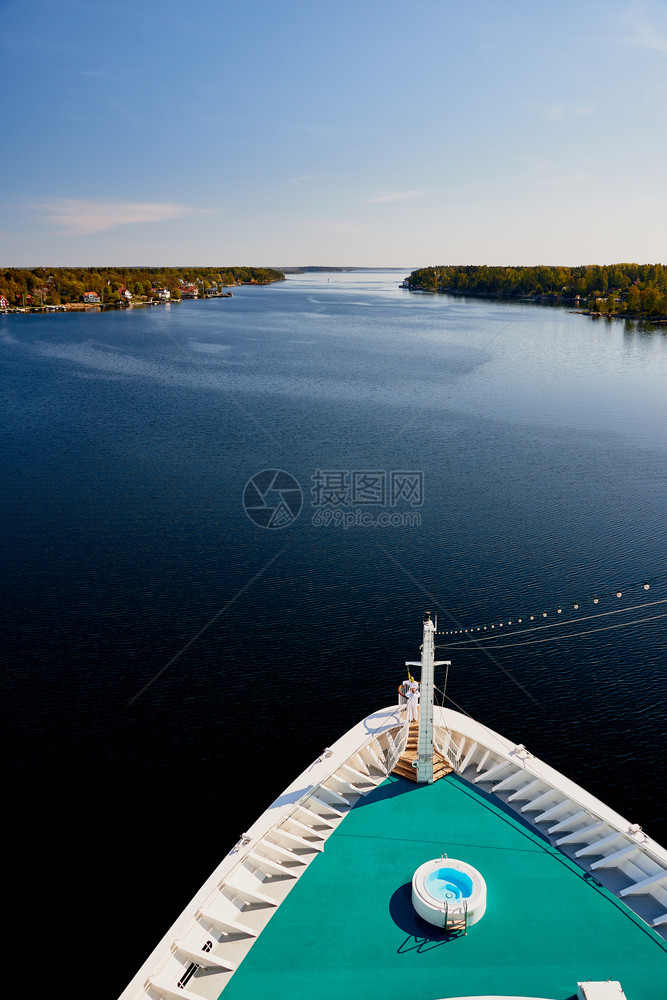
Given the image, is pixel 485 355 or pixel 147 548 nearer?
pixel 147 548

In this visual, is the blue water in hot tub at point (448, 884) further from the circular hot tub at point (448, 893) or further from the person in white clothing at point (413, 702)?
the person in white clothing at point (413, 702)

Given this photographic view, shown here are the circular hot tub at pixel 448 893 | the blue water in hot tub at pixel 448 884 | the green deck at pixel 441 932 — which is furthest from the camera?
the blue water in hot tub at pixel 448 884

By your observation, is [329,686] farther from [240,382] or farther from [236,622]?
[240,382]

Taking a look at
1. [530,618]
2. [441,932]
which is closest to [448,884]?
[441,932]

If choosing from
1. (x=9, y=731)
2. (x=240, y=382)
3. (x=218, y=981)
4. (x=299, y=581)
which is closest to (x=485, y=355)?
(x=240, y=382)

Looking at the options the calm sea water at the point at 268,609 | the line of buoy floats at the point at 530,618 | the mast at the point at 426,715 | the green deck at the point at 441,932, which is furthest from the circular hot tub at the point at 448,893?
the line of buoy floats at the point at 530,618

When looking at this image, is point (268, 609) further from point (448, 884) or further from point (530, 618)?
point (448, 884)

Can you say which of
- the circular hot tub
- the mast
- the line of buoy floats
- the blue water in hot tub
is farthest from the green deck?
the line of buoy floats
